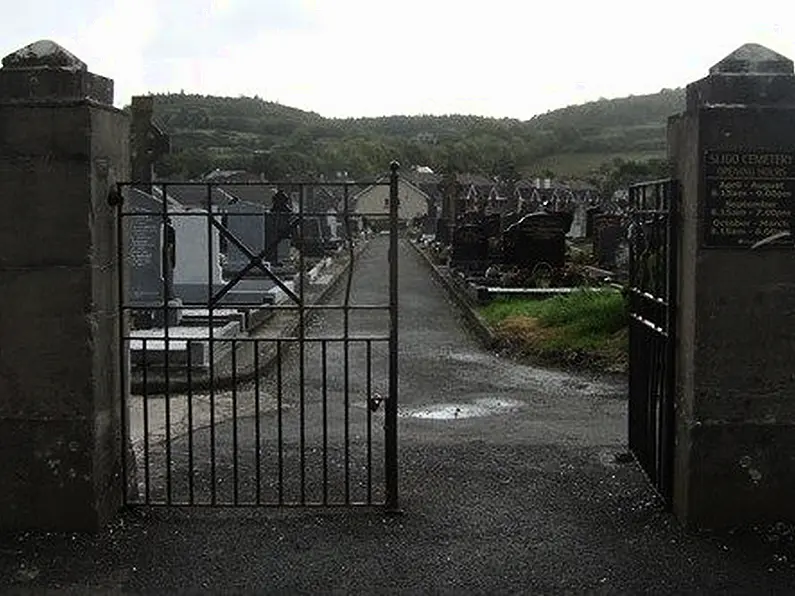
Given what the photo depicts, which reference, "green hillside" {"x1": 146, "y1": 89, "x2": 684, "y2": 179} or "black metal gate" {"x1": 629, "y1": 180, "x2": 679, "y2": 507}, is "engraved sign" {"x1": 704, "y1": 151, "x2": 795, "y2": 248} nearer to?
"black metal gate" {"x1": 629, "y1": 180, "x2": 679, "y2": 507}

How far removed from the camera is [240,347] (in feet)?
47.5

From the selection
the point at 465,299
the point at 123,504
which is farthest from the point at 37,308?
the point at 465,299

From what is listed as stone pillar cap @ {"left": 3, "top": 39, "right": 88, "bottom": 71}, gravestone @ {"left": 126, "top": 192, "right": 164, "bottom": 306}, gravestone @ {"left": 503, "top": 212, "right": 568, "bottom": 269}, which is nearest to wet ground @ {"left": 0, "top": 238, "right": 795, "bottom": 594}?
stone pillar cap @ {"left": 3, "top": 39, "right": 88, "bottom": 71}

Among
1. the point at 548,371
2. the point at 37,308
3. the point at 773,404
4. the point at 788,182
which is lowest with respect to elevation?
the point at 548,371

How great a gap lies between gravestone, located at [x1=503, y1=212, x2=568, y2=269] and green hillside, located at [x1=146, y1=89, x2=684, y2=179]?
83.2 metres

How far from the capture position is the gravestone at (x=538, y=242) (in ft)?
76.4

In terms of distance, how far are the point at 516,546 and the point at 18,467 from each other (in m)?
3.01

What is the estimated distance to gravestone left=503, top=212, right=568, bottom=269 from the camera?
23297 millimetres

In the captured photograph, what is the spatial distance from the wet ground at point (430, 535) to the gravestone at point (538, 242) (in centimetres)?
1357

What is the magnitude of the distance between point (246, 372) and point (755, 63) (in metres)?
7.71

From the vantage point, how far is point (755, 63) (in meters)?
6.21

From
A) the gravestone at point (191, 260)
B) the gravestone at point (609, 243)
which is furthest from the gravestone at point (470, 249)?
the gravestone at point (191, 260)

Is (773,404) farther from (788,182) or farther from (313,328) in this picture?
(313,328)

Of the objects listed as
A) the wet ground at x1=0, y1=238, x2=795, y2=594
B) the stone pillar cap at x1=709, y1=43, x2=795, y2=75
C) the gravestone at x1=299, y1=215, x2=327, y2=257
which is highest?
the stone pillar cap at x1=709, y1=43, x2=795, y2=75
